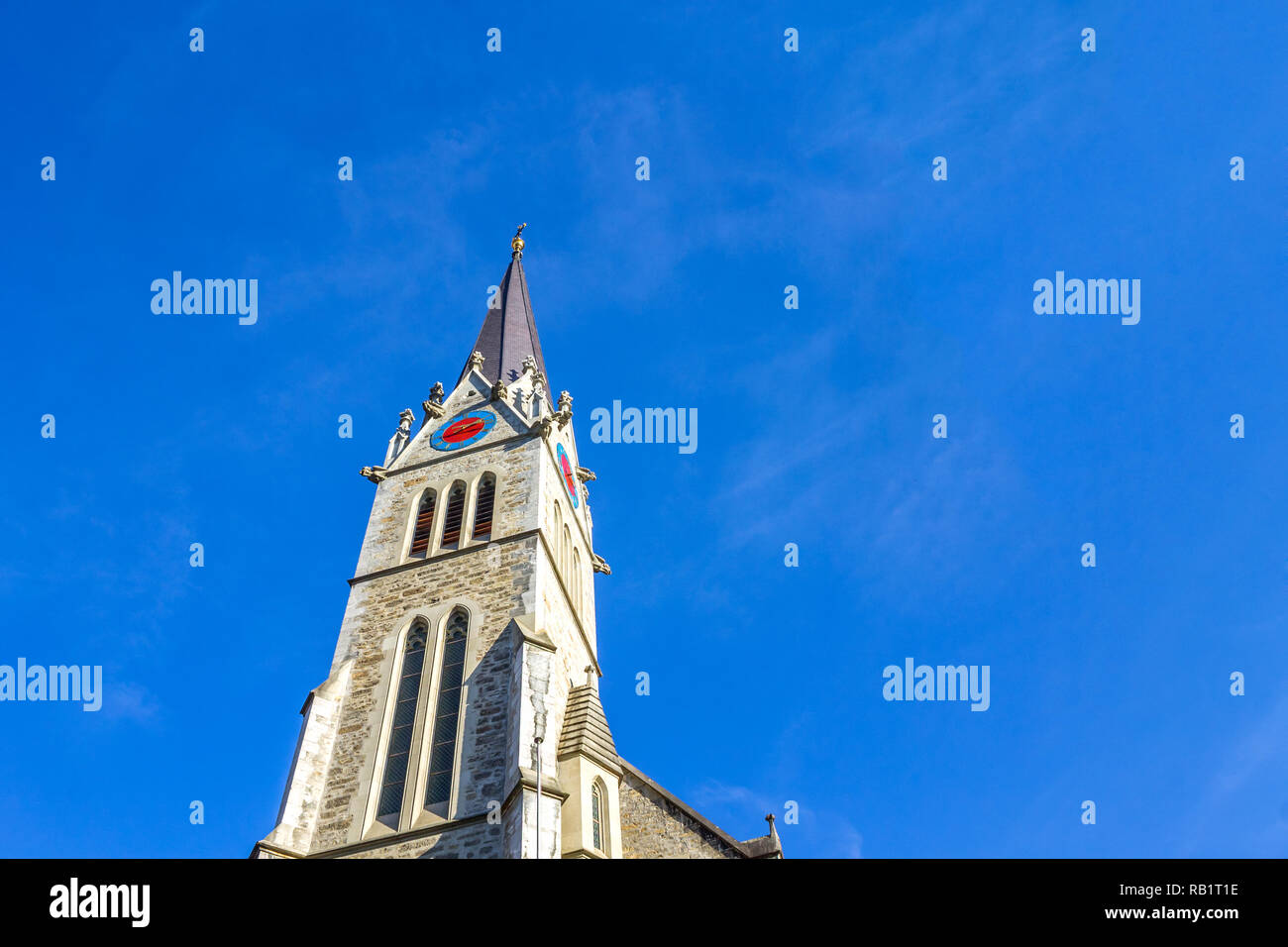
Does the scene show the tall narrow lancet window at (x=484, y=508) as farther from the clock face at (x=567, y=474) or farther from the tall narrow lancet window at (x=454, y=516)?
the clock face at (x=567, y=474)

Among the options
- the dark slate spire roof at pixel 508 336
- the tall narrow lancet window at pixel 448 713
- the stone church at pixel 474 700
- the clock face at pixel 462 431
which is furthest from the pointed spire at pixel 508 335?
the tall narrow lancet window at pixel 448 713

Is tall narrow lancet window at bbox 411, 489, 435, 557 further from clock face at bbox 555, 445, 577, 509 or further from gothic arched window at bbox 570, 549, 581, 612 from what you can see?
gothic arched window at bbox 570, 549, 581, 612

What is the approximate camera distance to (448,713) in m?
21.0

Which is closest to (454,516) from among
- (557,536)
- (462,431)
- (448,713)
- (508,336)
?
(557,536)

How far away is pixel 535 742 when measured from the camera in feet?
61.8

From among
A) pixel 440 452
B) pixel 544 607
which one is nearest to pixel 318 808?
pixel 544 607

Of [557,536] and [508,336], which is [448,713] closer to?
[557,536]

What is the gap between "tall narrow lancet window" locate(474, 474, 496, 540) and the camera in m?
26.1

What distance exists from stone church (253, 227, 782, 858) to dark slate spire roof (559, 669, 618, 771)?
0.05 meters

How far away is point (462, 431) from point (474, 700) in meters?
12.0

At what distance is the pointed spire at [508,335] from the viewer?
3688 cm

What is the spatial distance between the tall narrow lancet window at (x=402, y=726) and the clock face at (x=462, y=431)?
8068 mm
